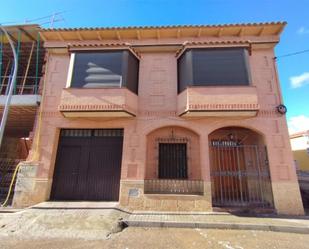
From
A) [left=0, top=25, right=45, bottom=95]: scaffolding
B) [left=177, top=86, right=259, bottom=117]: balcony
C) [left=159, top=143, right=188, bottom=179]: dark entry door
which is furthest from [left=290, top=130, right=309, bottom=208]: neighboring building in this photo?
[left=0, top=25, right=45, bottom=95]: scaffolding

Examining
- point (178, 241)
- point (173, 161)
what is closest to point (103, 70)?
point (173, 161)

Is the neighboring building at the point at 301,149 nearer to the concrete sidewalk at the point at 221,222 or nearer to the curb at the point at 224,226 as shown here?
the concrete sidewalk at the point at 221,222

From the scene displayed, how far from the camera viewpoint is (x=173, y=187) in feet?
23.6

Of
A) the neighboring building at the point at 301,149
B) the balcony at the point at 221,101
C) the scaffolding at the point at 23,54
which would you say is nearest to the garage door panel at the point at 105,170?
the balcony at the point at 221,101

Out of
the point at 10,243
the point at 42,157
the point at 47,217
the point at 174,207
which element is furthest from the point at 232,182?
the point at 42,157

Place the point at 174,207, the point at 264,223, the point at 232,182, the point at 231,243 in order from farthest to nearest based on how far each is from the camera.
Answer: the point at 232,182
the point at 174,207
the point at 264,223
the point at 231,243

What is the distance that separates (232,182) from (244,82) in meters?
4.49

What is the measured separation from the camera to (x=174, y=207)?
6.69 m

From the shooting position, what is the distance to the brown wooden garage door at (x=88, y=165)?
7.41 metres

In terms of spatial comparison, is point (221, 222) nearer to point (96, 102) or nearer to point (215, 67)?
point (215, 67)

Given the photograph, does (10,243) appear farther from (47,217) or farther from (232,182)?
(232,182)

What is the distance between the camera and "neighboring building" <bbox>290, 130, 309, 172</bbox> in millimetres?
12427

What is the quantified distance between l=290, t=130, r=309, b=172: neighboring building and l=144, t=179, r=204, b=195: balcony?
10.2 metres

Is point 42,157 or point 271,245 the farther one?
point 42,157
